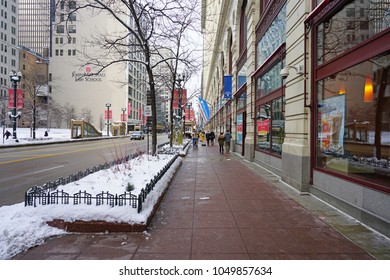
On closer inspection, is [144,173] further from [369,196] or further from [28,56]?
[28,56]

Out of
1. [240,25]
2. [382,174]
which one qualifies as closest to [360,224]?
[382,174]

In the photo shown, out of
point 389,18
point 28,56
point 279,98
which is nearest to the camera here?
point 389,18

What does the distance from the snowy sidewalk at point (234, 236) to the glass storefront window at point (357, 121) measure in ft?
3.65

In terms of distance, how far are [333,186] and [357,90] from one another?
7.33 ft

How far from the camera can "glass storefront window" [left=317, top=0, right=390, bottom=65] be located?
5.89 m

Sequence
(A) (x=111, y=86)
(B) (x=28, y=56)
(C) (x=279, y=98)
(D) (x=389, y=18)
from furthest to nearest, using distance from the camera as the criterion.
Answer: (B) (x=28, y=56)
(A) (x=111, y=86)
(C) (x=279, y=98)
(D) (x=389, y=18)

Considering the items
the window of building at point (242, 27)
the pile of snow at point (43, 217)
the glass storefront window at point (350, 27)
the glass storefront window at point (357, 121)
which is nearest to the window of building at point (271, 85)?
the glass storefront window at point (350, 27)

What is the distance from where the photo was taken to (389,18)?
5.51 metres

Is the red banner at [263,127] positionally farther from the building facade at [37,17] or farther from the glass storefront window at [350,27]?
the building facade at [37,17]

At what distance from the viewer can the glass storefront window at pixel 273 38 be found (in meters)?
11.3

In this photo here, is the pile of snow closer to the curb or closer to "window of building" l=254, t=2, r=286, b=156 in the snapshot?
the curb

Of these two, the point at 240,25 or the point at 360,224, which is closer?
the point at 360,224

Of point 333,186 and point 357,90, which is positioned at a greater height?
point 357,90

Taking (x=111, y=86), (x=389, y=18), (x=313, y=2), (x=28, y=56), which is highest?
(x=28, y=56)
